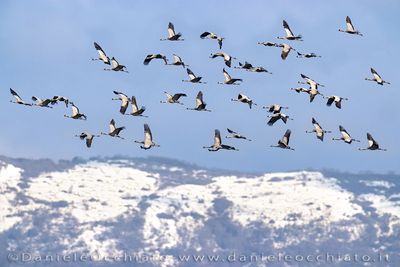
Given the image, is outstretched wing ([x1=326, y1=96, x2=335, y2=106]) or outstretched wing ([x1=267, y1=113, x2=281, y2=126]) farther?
outstretched wing ([x1=326, y1=96, x2=335, y2=106])

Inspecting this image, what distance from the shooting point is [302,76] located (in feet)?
554

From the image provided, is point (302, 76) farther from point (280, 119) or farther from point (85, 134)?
point (85, 134)

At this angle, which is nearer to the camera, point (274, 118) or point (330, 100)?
point (274, 118)

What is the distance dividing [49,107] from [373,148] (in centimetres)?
3488

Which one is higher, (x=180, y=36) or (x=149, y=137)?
(x=180, y=36)

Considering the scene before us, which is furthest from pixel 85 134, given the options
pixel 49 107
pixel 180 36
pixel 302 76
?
pixel 302 76

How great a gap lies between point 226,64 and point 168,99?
772 cm

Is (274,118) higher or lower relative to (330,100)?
lower


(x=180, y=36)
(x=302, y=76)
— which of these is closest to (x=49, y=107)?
(x=180, y=36)

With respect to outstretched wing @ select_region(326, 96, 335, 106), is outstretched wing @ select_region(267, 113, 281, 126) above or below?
below

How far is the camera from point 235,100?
6417 inches

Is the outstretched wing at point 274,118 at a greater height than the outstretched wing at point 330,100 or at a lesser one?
lesser

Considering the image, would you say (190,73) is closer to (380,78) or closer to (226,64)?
(226,64)

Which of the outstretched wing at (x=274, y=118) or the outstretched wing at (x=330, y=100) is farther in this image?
the outstretched wing at (x=330, y=100)
